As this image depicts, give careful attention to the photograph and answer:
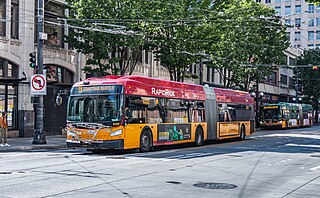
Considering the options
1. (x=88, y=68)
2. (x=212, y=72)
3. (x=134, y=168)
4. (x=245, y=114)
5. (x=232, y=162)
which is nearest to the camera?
(x=134, y=168)

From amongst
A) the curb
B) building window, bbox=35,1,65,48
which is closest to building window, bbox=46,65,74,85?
building window, bbox=35,1,65,48

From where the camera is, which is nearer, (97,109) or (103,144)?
(103,144)

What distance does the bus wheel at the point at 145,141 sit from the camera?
21.6 metres

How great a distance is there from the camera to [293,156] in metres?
21.4

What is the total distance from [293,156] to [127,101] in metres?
7.45

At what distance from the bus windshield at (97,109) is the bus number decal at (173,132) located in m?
3.42

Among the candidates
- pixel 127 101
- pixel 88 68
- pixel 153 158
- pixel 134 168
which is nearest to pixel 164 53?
pixel 88 68

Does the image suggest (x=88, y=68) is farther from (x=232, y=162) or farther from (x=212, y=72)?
(x=212, y=72)

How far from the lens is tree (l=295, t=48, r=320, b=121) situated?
266 ft

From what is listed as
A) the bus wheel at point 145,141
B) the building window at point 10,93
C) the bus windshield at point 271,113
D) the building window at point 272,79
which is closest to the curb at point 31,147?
the bus wheel at point 145,141

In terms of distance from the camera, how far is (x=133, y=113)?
68.4ft

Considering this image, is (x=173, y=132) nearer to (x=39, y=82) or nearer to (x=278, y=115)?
(x=39, y=82)

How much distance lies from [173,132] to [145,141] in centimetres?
268

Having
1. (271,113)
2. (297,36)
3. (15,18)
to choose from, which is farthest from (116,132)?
(297,36)
